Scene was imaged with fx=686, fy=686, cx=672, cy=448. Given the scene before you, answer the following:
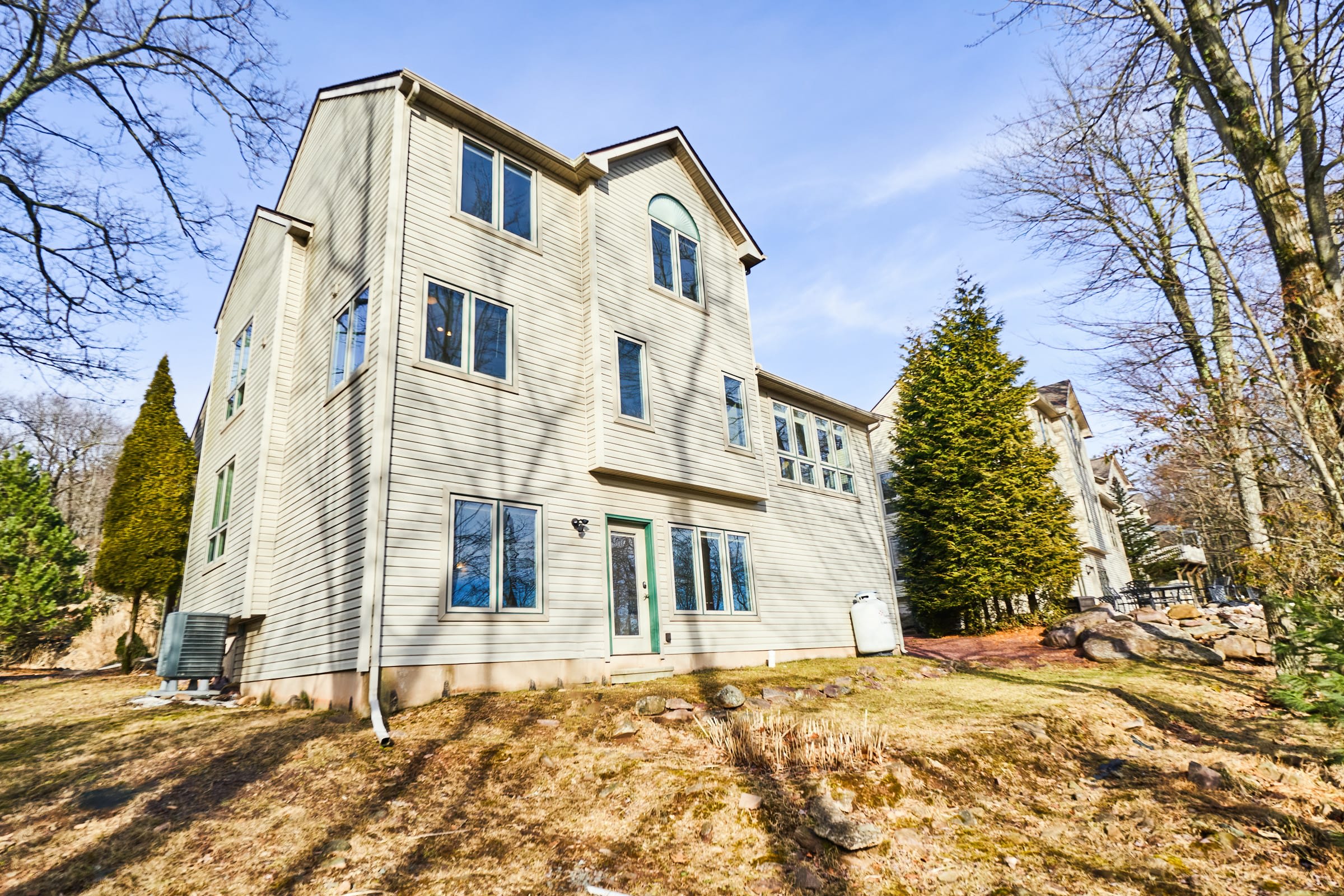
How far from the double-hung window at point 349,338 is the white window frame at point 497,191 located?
1.91 meters

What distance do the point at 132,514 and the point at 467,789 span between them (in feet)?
44.3

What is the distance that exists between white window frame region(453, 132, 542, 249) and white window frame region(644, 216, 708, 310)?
7.63ft

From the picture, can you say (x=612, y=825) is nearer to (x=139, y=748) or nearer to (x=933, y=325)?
(x=139, y=748)

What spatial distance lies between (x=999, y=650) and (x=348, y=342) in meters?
15.2

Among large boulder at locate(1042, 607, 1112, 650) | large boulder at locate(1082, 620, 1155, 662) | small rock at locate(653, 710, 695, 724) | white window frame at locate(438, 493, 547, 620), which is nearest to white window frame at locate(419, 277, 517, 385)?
white window frame at locate(438, 493, 547, 620)

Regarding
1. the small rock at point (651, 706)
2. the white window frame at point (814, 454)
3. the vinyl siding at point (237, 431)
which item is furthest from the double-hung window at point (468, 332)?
the white window frame at point (814, 454)

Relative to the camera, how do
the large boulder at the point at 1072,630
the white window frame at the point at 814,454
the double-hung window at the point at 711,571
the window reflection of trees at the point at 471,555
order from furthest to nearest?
the large boulder at the point at 1072,630 < the white window frame at the point at 814,454 < the double-hung window at the point at 711,571 < the window reflection of trees at the point at 471,555

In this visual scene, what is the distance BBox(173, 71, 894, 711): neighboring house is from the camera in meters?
8.44

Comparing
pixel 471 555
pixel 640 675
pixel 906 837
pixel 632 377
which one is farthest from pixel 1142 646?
pixel 471 555

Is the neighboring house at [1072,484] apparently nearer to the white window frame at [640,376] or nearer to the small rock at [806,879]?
the white window frame at [640,376]

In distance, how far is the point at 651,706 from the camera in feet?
25.6

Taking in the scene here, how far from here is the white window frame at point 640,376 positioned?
11.0m

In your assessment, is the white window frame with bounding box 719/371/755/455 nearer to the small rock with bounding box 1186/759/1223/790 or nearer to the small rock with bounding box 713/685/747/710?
the small rock with bounding box 713/685/747/710

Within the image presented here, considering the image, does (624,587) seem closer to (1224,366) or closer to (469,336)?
(469,336)
